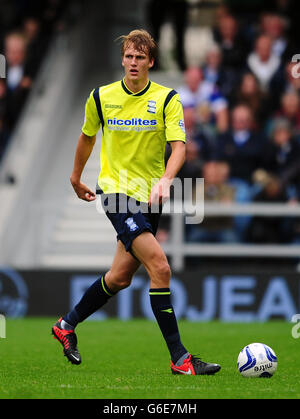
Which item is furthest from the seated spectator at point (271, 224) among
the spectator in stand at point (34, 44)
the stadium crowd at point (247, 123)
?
the spectator in stand at point (34, 44)

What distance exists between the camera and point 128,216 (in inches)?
269

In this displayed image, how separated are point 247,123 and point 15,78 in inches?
157

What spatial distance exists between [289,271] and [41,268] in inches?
124

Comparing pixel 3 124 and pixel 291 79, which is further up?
pixel 291 79

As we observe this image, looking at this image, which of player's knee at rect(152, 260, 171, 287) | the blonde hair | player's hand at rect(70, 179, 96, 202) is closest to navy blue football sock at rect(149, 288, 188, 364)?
player's knee at rect(152, 260, 171, 287)

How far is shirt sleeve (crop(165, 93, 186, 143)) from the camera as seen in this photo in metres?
6.76

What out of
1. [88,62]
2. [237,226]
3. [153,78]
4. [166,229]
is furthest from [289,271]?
[88,62]

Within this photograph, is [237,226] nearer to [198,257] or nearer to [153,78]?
[198,257]

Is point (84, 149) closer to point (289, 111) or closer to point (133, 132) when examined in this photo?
point (133, 132)

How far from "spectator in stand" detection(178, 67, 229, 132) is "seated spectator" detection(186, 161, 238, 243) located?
3.70ft

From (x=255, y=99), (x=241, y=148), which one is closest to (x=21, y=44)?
(x=255, y=99)

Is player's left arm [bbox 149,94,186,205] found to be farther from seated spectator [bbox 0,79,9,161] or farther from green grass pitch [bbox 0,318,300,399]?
seated spectator [bbox 0,79,9,161]

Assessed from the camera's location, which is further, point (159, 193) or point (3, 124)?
point (3, 124)
